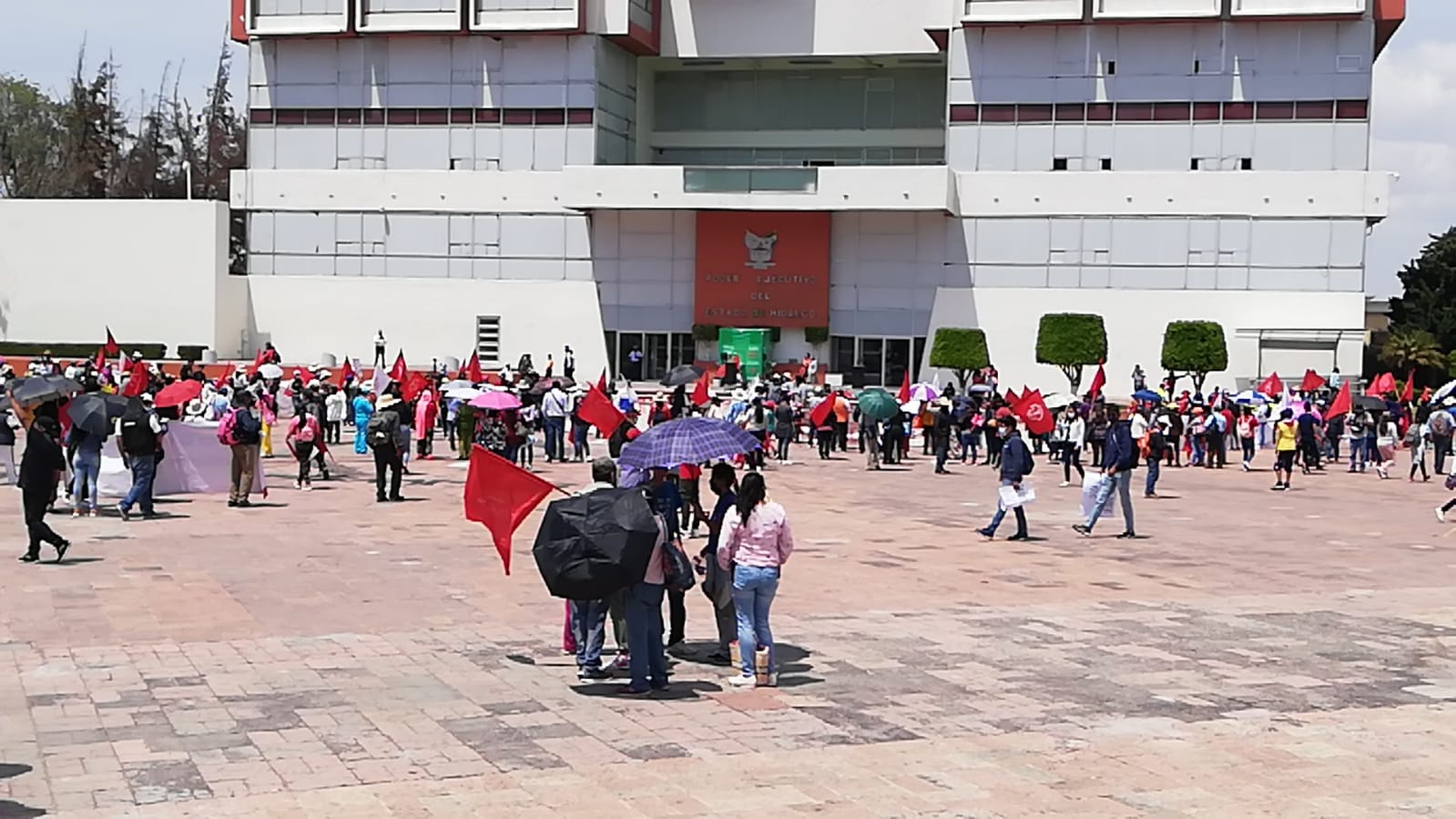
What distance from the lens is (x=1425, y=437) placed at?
3222cm

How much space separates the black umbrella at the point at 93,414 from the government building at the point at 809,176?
35608 millimetres

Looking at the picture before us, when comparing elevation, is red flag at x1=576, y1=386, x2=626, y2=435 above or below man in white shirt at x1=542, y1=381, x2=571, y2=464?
above

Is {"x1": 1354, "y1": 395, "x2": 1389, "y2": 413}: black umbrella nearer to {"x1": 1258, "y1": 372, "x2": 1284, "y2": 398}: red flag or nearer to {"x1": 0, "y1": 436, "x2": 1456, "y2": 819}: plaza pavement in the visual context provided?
{"x1": 1258, "y1": 372, "x2": 1284, "y2": 398}: red flag

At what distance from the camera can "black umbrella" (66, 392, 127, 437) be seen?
1953cm

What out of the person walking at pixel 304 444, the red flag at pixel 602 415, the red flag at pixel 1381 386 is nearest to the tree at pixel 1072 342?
the red flag at pixel 1381 386

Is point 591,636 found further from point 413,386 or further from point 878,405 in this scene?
point 413,386

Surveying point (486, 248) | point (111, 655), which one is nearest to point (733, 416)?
point (111, 655)

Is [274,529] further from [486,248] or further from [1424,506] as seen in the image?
[486,248]

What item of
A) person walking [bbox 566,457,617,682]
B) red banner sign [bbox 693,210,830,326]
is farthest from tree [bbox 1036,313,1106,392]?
person walking [bbox 566,457,617,682]

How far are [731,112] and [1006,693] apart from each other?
5086 cm

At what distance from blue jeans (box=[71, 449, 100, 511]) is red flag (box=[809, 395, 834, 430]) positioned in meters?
16.2

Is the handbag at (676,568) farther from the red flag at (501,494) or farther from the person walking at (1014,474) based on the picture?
the person walking at (1014,474)

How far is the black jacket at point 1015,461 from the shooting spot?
20328 mm

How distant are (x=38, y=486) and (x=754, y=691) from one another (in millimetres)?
8351
